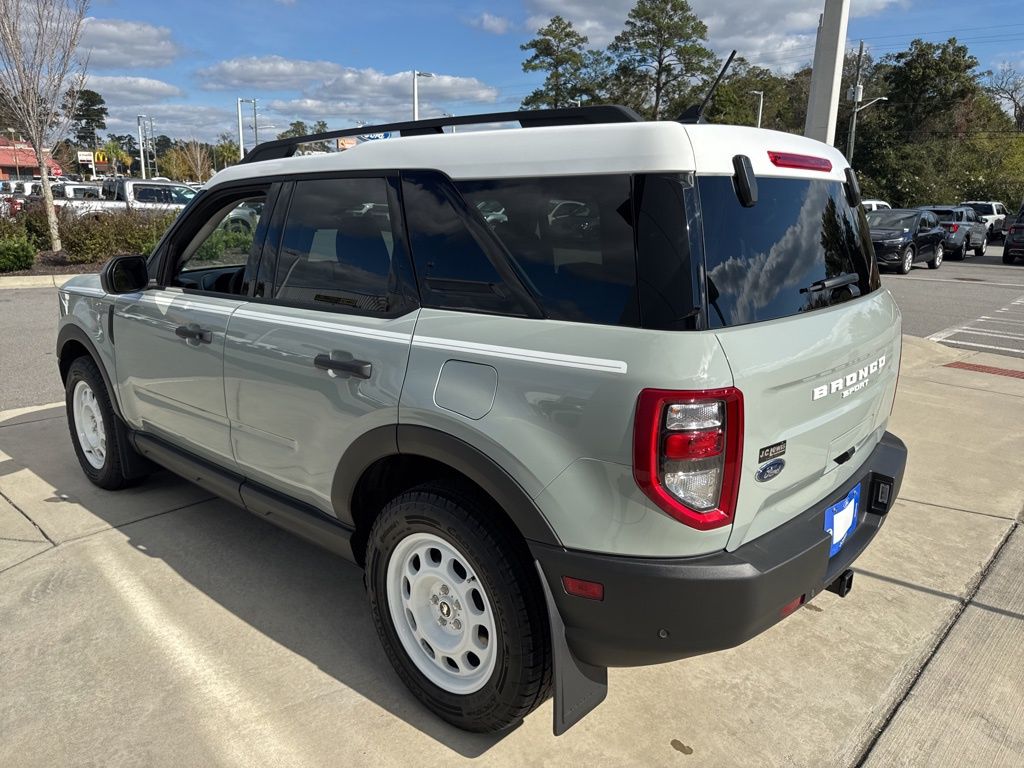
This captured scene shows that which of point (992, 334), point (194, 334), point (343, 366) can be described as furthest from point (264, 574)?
point (992, 334)

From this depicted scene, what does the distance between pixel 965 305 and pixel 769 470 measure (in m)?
14.7

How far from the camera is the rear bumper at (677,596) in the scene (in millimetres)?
1908

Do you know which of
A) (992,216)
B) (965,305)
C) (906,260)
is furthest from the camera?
(992,216)

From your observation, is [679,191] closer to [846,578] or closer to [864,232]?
[864,232]

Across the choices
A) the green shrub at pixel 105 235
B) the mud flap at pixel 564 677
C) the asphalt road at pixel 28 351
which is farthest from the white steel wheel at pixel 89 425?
the green shrub at pixel 105 235

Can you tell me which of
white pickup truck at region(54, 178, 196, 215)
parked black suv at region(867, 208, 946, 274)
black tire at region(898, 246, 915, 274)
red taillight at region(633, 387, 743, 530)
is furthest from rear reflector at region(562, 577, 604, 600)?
white pickup truck at region(54, 178, 196, 215)

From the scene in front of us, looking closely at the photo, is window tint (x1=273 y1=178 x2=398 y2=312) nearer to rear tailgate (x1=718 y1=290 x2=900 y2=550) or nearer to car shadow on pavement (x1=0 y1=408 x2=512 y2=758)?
rear tailgate (x1=718 y1=290 x2=900 y2=550)

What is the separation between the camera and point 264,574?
3.48m

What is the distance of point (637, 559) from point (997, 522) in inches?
126

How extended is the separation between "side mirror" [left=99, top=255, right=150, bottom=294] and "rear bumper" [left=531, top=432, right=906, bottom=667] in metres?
2.69

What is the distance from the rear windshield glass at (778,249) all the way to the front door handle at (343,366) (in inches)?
45.1

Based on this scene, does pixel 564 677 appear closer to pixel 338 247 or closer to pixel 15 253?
pixel 338 247

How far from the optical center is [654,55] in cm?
4788

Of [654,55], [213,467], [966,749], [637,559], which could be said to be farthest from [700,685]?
[654,55]
